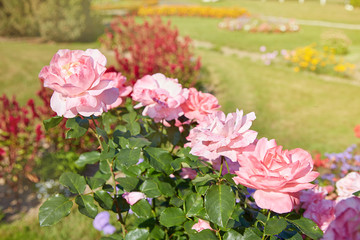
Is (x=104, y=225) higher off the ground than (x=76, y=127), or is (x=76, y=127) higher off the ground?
(x=76, y=127)

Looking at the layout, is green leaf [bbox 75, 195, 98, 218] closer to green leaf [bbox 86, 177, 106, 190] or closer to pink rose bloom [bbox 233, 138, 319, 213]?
green leaf [bbox 86, 177, 106, 190]

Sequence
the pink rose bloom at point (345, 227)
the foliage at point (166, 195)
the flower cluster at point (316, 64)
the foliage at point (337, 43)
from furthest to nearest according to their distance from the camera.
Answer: the foliage at point (337, 43) < the flower cluster at point (316, 64) < the foliage at point (166, 195) < the pink rose bloom at point (345, 227)

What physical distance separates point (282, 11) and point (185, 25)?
963 centimetres

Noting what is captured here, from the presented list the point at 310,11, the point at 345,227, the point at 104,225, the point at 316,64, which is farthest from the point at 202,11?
the point at 345,227

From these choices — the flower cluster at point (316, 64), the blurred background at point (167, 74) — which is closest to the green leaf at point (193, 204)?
the blurred background at point (167, 74)

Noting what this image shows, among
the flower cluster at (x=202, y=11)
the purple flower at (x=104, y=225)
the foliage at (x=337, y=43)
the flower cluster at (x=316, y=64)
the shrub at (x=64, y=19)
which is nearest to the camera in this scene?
the purple flower at (x=104, y=225)

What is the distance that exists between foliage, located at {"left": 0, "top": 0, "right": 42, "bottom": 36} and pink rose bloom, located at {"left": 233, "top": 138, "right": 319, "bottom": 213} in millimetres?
11946

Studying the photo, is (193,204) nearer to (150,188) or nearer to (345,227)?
(150,188)

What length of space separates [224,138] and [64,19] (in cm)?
1149

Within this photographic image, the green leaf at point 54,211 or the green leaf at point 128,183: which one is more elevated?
the green leaf at point 54,211

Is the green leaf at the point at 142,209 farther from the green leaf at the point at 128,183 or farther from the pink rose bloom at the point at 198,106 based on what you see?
the pink rose bloom at the point at 198,106

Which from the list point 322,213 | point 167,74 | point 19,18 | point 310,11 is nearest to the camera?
point 322,213

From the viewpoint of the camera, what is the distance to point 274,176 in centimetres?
85

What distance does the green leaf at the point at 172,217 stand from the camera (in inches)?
44.1
